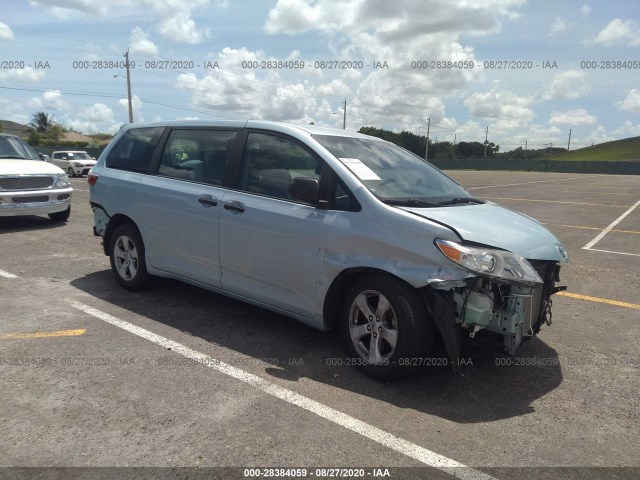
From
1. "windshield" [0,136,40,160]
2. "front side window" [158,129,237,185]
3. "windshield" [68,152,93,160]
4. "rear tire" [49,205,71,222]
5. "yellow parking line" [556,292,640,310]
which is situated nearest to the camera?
"front side window" [158,129,237,185]

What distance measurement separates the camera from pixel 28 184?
9195mm

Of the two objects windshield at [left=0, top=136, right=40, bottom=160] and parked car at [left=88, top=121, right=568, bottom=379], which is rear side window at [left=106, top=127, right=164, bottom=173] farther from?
windshield at [left=0, top=136, right=40, bottom=160]

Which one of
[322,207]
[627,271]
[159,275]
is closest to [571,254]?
[627,271]

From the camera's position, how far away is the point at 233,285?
14.5ft

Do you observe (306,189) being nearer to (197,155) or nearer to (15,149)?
(197,155)

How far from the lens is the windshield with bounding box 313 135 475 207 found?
151 inches

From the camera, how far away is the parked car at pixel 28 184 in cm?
891

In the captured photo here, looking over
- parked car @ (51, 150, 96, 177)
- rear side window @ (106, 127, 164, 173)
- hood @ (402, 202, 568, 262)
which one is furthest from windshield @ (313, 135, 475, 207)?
parked car @ (51, 150, 96, 177)

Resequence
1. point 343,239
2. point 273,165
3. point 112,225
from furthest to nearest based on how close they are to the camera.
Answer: point 112,225, point 273,165, point 343,239

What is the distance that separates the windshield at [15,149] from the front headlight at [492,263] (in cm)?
948

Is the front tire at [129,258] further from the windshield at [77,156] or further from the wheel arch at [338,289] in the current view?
the windshield at [77,156]

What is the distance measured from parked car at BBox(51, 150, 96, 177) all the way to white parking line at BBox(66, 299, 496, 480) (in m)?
26.6

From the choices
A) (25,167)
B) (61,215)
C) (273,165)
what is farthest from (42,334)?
(61,215)

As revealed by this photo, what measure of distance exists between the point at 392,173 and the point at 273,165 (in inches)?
39.4
